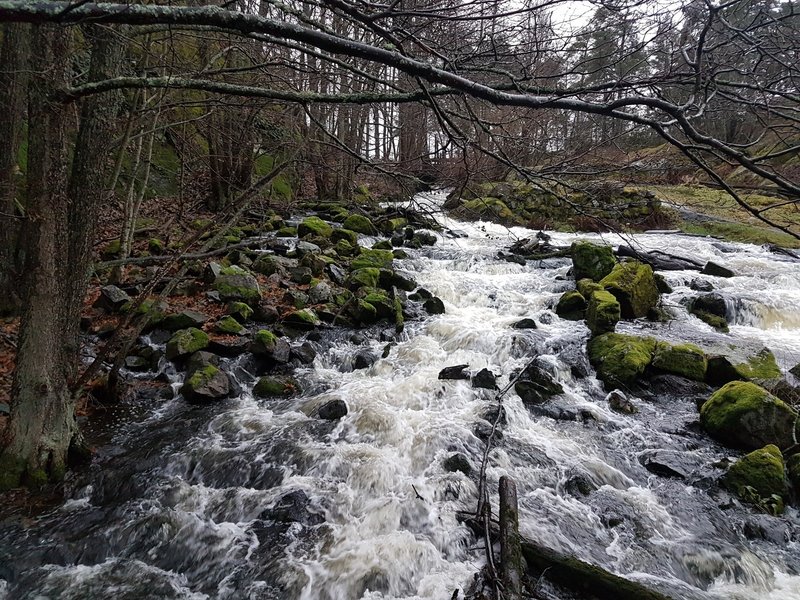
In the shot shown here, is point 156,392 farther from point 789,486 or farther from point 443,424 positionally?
point 789,486

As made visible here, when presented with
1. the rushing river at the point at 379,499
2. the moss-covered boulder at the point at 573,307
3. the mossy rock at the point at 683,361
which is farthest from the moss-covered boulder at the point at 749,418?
the moss-covered boulder at the point at 573,307

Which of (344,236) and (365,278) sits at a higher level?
(344,236)

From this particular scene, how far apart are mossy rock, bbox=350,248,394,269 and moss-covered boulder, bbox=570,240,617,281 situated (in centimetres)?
473

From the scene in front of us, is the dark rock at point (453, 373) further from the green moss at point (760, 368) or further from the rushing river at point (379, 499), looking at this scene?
the green moss at point (760, 368)

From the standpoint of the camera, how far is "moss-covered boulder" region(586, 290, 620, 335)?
8262mm

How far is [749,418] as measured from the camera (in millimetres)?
5469

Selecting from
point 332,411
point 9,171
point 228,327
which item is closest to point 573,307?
point 332,411

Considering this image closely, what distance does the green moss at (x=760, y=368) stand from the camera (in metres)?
6.77

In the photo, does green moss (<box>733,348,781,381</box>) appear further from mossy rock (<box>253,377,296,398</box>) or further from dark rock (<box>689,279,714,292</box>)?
mossy rock (<box>253,377,296,398</box>)

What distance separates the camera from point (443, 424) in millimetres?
6000

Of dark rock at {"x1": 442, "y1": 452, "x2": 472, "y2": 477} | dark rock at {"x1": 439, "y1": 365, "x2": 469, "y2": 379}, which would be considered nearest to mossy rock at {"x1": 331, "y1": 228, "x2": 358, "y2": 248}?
dark rock at {"x1": 439, "y1": 365, "x2": 469, "y2": 379}

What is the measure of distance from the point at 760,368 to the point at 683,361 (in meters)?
1.06

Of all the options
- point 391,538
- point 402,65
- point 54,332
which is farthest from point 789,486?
point 54,332

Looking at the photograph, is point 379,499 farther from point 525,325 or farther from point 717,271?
point 717,271
